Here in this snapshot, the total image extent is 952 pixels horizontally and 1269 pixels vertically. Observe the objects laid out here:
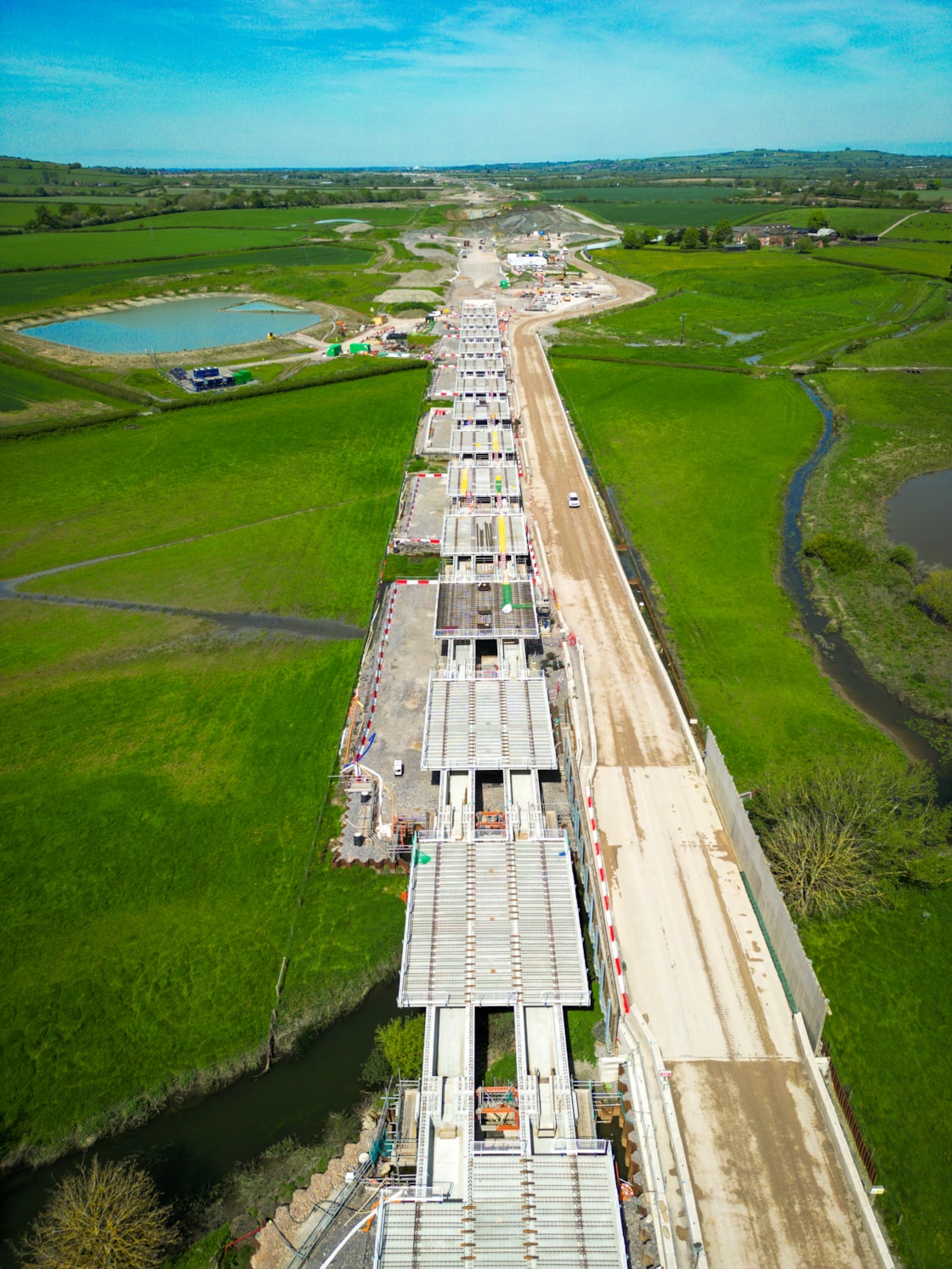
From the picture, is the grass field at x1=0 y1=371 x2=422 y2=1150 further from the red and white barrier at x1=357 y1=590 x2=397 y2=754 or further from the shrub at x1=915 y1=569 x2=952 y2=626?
the shrub at x1=915 y1=569 x2=952 y2=626

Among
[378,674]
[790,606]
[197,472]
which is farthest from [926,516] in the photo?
[197,472]

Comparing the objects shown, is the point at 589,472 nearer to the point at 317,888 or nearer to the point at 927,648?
the point at 927,648

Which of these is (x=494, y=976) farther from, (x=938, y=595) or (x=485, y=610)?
(x=938, y=595)

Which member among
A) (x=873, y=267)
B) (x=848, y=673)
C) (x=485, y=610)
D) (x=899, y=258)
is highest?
(x=899, y=258)

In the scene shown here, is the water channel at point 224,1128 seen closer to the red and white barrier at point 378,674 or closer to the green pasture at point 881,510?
the red and white barrier at point 378,674

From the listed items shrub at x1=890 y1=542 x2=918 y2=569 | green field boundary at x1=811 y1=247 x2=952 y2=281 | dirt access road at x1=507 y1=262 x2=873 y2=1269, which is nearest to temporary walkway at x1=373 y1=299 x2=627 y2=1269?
dirt access road at x1=507 y1=262 x2=873 y2=1269

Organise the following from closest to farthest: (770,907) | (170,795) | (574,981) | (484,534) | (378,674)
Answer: (574,981) < (770,907) < (170,795) < (378,674) < (484,534)
